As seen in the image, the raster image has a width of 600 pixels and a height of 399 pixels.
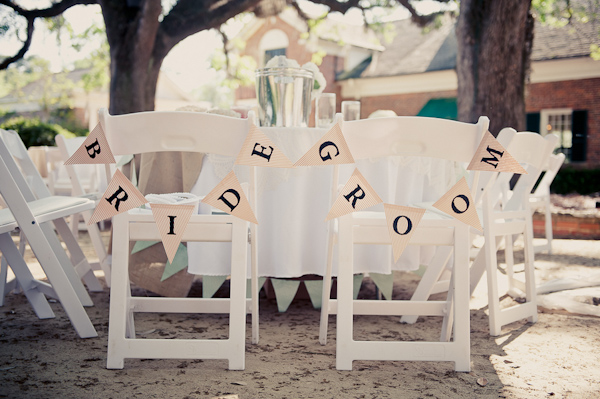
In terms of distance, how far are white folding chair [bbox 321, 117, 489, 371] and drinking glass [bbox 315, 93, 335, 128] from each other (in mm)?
1256

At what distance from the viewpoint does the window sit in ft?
48.1

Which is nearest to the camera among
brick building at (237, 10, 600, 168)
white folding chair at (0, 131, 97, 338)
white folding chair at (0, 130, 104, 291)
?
white folding chair at (0, 131, 97, 338)

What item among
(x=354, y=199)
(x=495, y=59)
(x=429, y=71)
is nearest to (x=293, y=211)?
(x=354, y=199)

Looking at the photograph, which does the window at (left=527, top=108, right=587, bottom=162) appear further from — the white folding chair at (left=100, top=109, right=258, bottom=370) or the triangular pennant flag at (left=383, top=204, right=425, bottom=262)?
the white folding chair at (left=100, top=109, right=258, bottom=370)

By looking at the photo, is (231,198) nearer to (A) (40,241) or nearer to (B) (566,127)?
(A) (40,241)

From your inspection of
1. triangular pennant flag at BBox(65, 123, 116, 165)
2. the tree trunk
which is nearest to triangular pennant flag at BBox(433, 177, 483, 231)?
triangular pennant flag at BBox(65, 123, 116, 165)

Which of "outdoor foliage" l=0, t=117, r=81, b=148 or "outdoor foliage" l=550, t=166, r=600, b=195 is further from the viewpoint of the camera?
"outdoor foliage" l=550, t=166, r=600, b=195

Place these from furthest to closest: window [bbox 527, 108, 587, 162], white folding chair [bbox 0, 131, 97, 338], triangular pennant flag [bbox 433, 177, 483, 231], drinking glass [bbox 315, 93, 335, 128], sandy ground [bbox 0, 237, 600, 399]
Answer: window [bbox 527, 108, 587, 162] → drinking glass [bbox 315, 93, 335, 128] → white folding chair [bbox 0, 131, 97, 338] → triangular pennant flag [bbox 433, 177, 483, 231] → sandy ground [bbox 0, 237, 600, 399]

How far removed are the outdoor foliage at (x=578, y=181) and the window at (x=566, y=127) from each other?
43.4 inches

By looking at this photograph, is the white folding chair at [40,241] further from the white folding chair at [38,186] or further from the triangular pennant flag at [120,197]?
the triangular pennant flag at [120,197]

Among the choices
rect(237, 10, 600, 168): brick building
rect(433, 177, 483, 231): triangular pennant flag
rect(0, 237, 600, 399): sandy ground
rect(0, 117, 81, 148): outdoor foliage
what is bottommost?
rect(0, 237, 600, 399): sandy ground

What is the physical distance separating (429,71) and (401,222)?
1536 cm

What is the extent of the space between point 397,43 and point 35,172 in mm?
17644

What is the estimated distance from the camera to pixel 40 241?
259 centimetres
